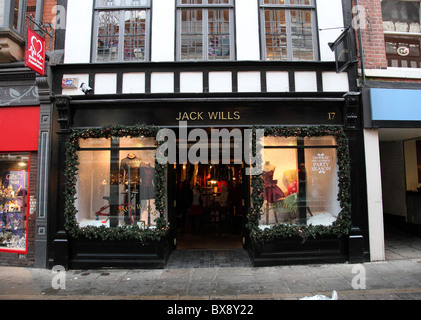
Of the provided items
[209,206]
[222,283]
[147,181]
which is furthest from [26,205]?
[209,206]

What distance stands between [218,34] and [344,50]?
3223mm

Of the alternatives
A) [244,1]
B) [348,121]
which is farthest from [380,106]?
[244,1]

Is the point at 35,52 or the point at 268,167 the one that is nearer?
the point at 35,52

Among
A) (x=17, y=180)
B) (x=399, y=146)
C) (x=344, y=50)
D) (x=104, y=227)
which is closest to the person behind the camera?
(x=344, y=50)

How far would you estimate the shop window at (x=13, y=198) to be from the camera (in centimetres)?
686

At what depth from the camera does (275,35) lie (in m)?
7.01

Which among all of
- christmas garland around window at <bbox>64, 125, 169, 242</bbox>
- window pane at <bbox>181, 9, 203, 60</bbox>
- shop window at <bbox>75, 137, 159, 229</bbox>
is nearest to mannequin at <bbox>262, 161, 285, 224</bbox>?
christmas garland around window at <bbox>64, 125, 169, 242</bbox>

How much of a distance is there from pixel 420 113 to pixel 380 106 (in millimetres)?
1061

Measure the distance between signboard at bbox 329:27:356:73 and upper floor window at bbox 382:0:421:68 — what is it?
6.92 feet

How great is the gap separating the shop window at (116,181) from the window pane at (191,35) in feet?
8.42

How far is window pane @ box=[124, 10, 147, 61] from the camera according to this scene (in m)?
6.94

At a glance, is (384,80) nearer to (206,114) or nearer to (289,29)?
(289,29)

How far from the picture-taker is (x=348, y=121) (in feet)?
21.4
